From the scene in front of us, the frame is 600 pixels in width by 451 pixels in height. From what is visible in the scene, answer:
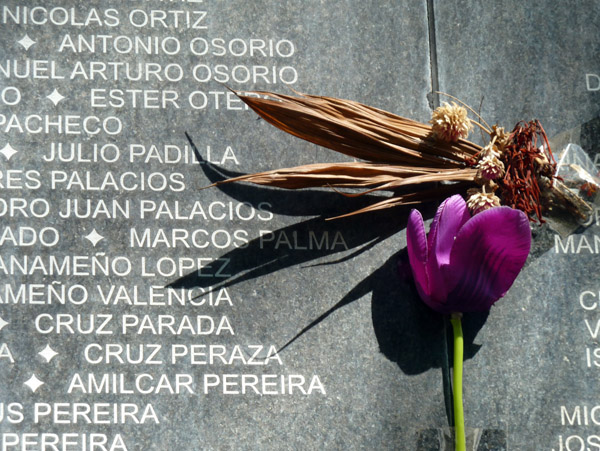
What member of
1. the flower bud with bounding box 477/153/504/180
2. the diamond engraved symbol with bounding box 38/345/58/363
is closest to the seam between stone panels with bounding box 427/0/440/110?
the flower bud with bounding box 477/153/504/180

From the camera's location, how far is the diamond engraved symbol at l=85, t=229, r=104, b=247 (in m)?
4.82

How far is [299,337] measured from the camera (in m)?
4.82

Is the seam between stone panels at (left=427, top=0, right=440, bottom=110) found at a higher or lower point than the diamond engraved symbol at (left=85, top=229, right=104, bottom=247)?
higher

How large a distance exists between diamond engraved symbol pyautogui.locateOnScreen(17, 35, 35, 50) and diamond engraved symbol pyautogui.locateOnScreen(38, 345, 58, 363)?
53.2 inches

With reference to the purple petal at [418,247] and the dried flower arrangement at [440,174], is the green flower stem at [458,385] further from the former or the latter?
the purple petal at [418,247]

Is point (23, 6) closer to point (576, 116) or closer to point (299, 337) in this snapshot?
point (299, 337)

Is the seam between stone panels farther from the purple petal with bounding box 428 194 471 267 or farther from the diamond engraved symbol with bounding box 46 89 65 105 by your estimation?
the diamond engraved symbol with bounding box 46 89 65 105

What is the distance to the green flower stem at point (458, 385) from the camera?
15.3 feet

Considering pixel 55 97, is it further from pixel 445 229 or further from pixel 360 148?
pixel 445 229

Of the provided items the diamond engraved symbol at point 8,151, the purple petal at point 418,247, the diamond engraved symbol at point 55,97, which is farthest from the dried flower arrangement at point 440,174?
the diamond engraved symbol at point 8,151

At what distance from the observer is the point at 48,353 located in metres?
4.67

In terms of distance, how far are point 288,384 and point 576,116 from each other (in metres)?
1.82

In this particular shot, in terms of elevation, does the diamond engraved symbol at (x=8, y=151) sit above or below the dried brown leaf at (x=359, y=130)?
below

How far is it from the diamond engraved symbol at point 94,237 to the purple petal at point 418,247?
4.29 feet
